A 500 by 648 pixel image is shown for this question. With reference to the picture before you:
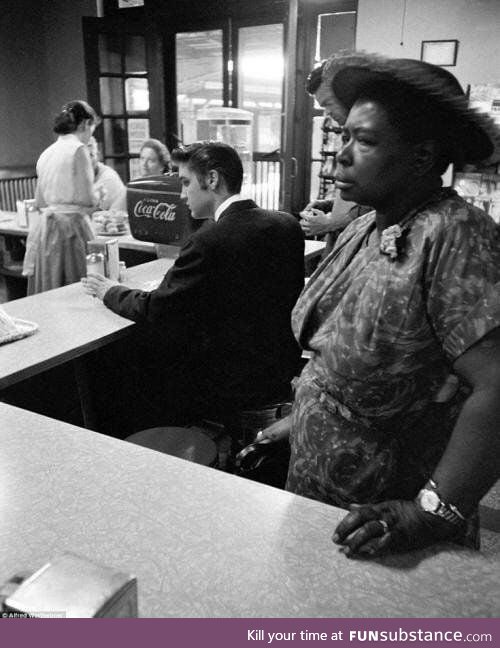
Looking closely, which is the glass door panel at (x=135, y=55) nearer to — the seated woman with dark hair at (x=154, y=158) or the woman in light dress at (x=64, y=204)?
the seated woman with dark hair at (x=154, y=158)

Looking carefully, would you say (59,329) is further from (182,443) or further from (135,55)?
(135,55)

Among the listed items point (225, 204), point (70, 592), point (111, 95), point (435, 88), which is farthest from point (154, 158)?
point (70, 592)

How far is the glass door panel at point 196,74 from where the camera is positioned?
5949mm

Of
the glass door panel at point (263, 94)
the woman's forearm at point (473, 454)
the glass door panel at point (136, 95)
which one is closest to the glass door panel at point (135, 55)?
the glass door panel at point (136, 95)

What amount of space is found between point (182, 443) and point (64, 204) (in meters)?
2.23

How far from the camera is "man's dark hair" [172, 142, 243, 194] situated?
210 cm

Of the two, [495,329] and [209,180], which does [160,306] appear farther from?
[495,329]

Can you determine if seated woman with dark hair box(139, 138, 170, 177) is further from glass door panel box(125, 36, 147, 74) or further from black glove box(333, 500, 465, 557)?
black glove box(333, 500, 465, 557)

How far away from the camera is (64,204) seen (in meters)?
3.52

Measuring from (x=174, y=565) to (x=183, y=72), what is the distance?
20.5ft

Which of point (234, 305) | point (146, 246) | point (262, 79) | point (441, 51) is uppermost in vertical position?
point (441, 51)

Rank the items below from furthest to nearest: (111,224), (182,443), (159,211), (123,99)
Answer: (123,99) < (111,224) < (159,211) < (182,443)

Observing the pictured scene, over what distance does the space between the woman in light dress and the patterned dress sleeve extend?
2.97 m

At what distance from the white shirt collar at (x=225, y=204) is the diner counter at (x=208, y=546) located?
116cm
